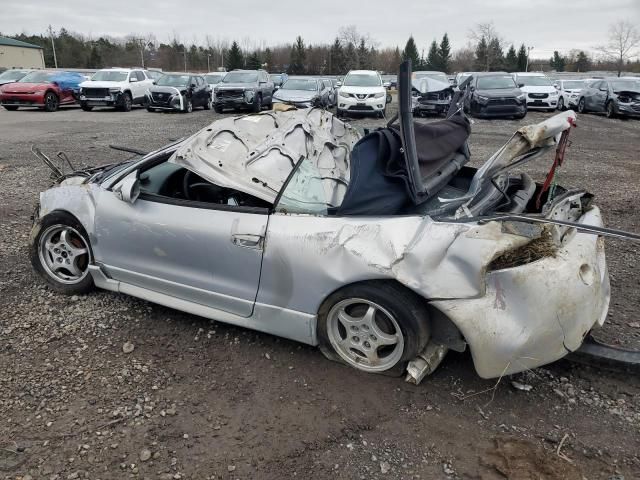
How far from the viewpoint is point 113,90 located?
64.3 feet

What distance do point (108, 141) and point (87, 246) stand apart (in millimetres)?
9442

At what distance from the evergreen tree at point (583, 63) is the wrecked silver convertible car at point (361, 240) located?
81.7m

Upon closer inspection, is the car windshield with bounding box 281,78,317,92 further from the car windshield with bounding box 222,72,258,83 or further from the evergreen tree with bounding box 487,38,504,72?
the evergreen tree with bounding box 487,38,504,72

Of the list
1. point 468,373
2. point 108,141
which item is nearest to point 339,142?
point 468,373

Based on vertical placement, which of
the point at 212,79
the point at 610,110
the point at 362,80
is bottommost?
the point at 610,110

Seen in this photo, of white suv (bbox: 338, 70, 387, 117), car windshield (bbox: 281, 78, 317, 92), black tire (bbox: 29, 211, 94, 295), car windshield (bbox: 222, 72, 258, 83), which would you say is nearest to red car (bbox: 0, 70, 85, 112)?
car windshield (bbox: 222, 72, 258, 83)

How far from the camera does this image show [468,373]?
310 cm

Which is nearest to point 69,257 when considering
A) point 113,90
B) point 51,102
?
point 113,90

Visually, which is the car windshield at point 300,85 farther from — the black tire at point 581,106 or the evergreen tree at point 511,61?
the evergreen tree at point 511,61

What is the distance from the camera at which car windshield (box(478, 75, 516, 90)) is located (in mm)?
17750

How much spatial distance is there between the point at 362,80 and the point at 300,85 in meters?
2.30

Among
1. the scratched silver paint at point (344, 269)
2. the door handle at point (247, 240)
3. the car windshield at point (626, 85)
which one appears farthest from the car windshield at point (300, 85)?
the door handle at point (247, 240)

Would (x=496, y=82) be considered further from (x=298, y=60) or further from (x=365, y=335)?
(x=298, y=60)

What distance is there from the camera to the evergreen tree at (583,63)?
7300 cm
